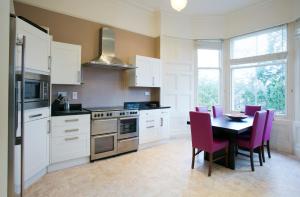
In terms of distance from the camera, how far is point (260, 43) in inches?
173

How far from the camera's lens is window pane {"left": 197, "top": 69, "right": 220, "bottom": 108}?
5.20m

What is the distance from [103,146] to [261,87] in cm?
397

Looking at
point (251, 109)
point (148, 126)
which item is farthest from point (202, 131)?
point (251, 109)

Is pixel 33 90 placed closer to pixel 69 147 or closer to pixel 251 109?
pixel 69 147

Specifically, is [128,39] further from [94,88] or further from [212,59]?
[212,59]

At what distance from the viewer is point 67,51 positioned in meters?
3.11

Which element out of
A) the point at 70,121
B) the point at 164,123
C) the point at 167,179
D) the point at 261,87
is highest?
the point at 261,87

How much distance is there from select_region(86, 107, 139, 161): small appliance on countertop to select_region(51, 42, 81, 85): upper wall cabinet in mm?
684

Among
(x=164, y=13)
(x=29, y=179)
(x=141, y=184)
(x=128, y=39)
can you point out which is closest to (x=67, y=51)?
(x=128, y=39)

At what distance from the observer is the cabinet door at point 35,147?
2307 mm

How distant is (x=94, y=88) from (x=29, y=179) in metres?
1.95

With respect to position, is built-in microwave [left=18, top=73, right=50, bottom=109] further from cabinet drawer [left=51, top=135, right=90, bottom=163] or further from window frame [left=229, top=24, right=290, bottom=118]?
window frame [left=229, top=24, right=290, bottom=118]

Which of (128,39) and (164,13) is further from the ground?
(164,13)

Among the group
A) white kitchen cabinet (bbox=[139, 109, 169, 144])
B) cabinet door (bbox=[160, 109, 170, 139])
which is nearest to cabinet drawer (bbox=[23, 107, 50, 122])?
white kitchen cabinet (bbox=[139, 109, 169, 144])
